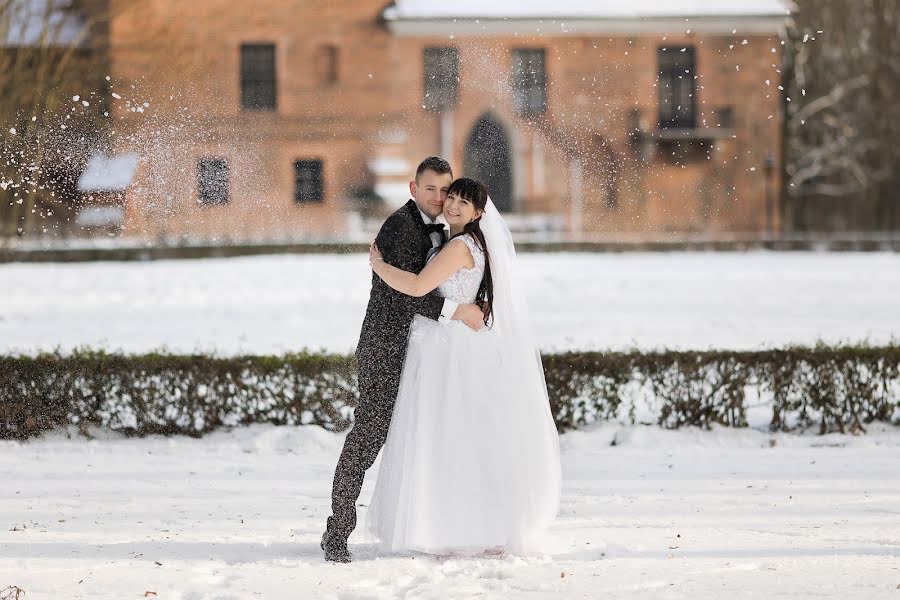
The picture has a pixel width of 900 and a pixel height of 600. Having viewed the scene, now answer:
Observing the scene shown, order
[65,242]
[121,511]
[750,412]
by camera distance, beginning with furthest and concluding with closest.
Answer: [65,242] < [750,412] < [121,511]

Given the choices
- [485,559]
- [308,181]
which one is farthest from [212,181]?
[485,559]

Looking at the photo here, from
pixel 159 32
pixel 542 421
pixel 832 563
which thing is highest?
pixel 159 32

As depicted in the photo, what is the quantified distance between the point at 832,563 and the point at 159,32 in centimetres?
2229

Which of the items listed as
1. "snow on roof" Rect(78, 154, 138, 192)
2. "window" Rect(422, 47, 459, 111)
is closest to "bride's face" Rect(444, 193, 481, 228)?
"snow on roof" Rect(78, 154, 138, 192)

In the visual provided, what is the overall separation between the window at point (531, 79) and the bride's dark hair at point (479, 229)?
31.8 meters

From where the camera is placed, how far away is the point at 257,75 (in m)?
36.2

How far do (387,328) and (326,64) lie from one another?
31786mm

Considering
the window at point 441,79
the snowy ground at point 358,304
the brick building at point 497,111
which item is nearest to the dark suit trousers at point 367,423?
the snowy ground at point 358,304

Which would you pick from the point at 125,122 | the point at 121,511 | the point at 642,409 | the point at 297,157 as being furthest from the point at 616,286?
the point at 297,157

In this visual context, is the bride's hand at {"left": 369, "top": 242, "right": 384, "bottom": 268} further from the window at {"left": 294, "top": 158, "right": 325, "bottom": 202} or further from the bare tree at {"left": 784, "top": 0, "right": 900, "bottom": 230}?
the bare tree at {"left": 784, "top": 0, "right": 900, "bottom": 230}

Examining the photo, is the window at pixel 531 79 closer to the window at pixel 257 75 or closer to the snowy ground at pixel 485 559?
the window at pixel 257 75

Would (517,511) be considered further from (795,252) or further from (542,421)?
(795,252)

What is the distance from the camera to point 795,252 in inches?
1134

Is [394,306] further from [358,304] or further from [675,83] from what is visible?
[675,83]
